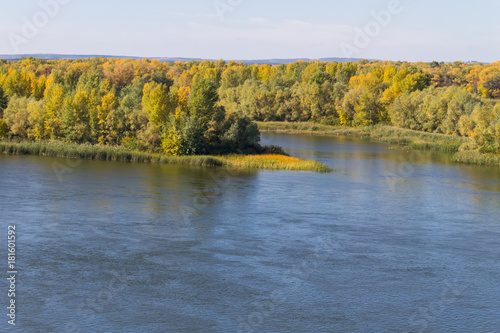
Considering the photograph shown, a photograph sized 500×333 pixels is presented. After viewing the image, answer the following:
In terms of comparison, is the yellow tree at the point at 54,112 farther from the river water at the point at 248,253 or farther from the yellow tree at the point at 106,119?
the river water at the point at 248,253

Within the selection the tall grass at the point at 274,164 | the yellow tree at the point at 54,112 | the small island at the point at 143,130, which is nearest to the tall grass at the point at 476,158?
the tall grass at the point at 274,164

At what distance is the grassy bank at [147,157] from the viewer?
51281 millimetres

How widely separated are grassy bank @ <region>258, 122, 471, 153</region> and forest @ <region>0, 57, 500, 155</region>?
91.2 inches

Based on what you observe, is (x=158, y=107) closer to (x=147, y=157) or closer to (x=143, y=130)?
(x=143, y=130)

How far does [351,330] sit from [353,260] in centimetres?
675

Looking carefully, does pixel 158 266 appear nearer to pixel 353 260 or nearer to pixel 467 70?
pixel 353 260

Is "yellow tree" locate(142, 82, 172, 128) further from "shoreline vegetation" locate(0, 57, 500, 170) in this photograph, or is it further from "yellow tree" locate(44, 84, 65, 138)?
"yellow tree" locate(44, 84, 65, 138)

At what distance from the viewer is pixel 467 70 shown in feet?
476

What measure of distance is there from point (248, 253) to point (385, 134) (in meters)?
62.9

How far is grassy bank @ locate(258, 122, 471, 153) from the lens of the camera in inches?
2815

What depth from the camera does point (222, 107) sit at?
57.6 meters

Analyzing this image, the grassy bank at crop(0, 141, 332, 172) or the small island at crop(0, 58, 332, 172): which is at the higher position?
the small island at crop(0, 58, 332, 172)

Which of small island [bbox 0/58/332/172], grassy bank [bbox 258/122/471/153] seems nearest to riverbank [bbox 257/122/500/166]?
grassy bank [bbox 258/122/471/153]

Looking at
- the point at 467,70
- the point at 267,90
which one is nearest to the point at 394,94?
the point at 267,90
